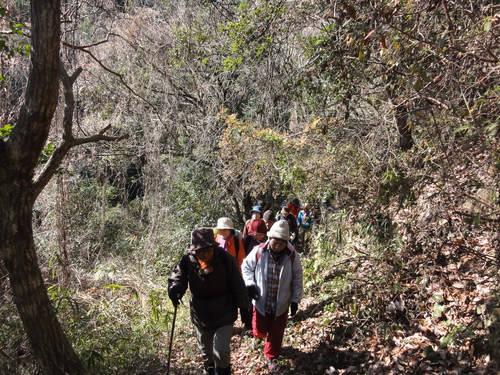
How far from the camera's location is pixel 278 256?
5.01 m

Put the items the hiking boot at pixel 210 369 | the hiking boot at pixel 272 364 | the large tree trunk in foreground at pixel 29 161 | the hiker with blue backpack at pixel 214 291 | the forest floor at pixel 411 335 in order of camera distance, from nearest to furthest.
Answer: the large tree trunk in foreground at pixel 29 161, the forest floor at pixel 411 335, the hiker with blue backpack at pixel 214 291, the hiking boot at pixel 210 369, the hiking boot at pixel 272 364

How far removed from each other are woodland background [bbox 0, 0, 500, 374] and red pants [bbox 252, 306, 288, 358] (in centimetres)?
29

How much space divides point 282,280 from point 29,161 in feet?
9.76

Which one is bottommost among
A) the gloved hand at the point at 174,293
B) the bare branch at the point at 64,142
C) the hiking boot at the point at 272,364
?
the hiking boot at the point at 272,364

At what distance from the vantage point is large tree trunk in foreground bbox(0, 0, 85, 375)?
12.0 feet

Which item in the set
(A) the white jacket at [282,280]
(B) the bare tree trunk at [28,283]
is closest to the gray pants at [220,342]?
(A) the white jacket at [282,280]

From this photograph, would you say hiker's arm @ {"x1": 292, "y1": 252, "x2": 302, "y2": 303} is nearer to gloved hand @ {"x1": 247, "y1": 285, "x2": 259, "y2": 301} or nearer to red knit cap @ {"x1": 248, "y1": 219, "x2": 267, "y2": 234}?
gloved hand @ {"x1": 247, "y1": 285, "x2": 259, "y2": 301}

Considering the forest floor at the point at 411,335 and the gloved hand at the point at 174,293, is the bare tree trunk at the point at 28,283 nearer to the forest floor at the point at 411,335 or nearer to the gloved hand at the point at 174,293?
the gloved hand at the point at 174,293

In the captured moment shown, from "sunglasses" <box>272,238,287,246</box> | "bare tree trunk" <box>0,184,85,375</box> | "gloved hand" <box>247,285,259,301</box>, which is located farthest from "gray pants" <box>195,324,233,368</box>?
"bare tree trunk" <box>0,184,85,375</box>

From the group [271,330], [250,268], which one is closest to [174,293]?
[250,268]

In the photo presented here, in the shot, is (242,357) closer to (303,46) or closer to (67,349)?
(67,349)

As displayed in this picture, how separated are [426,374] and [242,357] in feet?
8.27

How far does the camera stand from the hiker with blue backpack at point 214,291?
4.33 meters

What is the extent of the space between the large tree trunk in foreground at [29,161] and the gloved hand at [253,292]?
2.21 meters
